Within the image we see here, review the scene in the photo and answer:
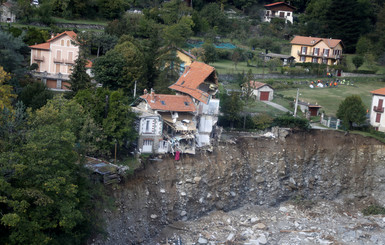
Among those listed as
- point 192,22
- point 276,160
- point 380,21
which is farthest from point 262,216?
point 380,21

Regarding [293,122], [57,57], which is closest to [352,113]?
[293,122]

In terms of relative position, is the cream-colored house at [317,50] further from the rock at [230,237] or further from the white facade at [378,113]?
the rock at [230,237]

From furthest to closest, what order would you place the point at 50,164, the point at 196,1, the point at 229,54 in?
the point at 196,1 → the point at 229,54 → the point at 50,164

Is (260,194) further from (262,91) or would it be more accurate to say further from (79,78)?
(79,78)

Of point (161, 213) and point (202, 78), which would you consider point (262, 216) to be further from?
point (202, 78)

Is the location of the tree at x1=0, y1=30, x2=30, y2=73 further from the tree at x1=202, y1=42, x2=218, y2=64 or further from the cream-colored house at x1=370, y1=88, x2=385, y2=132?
the cream-colored house at x1=370, y1=88, x2=385, y2=132

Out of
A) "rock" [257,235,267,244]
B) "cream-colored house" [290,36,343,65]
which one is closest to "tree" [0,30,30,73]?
"rock" [257,235,267,244]
